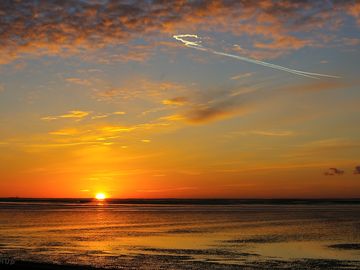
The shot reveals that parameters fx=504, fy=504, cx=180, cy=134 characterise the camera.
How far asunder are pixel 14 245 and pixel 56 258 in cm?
894

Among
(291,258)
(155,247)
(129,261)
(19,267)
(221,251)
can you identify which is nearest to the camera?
(19,267)

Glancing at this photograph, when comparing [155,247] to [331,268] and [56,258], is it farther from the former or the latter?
[331,268]

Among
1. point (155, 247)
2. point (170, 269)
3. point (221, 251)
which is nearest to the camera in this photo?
point (170, 269)

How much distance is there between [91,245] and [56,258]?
367 inches

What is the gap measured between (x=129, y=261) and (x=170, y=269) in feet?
14.3

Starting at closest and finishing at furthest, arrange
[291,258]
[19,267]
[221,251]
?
1. [19,267]
2. [291,258]
3. [221,251]

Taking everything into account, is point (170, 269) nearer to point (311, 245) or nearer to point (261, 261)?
point (261, 261)

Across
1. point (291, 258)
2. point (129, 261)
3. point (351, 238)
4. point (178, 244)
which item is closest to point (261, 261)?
point (291, 258)

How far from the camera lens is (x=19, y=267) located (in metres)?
23.1

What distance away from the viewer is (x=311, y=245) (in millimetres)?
43906

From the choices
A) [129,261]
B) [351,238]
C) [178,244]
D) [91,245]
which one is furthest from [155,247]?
[351,238]

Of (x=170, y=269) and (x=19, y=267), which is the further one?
(x=170, y=269)

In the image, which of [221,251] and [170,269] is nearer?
[170,269]

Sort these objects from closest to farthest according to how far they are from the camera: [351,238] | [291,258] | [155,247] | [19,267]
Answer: [19,267] → [291,258] → [155,247] → [351,238]
